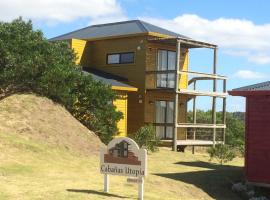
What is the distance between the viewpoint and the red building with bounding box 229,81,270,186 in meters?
17.7

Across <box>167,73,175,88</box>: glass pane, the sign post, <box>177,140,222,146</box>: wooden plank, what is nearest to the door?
<box>167,73,175,88</box>: glass pane

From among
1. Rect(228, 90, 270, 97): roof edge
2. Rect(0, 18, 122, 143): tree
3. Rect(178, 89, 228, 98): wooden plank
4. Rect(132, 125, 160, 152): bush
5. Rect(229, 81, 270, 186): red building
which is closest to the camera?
Rect(228, 90, 270, 97): roof edge

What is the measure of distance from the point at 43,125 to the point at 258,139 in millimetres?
8203

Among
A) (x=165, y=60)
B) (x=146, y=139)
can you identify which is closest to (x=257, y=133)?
(x=146, y=139)

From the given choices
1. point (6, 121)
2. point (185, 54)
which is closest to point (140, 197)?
point (6, 121)

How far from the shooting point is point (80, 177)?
610 inches

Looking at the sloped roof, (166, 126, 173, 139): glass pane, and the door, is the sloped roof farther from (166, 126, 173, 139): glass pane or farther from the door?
(166, 126, 173, 139): glass pane

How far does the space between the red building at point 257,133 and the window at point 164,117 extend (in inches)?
510

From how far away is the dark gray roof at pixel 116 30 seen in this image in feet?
105

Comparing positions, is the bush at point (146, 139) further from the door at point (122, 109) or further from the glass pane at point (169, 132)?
the glass pane at point (169, 132)

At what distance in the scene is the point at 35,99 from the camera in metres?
22.9

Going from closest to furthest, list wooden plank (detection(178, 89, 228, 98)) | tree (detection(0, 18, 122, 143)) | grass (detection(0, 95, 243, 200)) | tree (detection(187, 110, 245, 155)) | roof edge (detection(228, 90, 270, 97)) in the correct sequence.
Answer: grass (detection(0, 95, 243, 200)), roof edge (detection(228, 90, 270, 97)), tree (detection(0, 18, 122, 143)), wooden plank (detection(178, 89, 228, 98)), tree (detection(187, 110, 245, 155))

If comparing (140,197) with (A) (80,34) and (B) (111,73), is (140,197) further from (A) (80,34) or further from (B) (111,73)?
(A) (80,34)

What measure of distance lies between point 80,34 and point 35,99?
13.5 m
